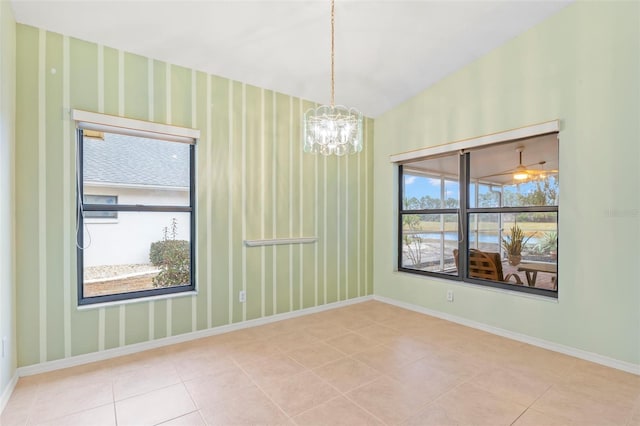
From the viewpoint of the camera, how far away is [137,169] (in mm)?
2955

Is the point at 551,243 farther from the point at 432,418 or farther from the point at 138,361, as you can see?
the point at 138,361

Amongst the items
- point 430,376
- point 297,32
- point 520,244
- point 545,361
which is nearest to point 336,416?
point 430,376

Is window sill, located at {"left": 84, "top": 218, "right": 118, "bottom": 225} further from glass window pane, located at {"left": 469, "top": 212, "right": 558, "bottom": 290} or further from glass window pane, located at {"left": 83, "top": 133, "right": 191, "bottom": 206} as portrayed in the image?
glass window pane, located at {"left": 469, "top": 212, "right": 558, "bottom": 290}

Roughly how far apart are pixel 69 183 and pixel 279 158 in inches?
76.7

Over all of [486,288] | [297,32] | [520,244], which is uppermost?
[297,32]

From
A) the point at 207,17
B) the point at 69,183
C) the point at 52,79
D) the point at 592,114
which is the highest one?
the point at 207,17

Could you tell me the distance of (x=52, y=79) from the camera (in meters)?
2.51

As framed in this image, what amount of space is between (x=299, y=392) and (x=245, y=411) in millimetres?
380

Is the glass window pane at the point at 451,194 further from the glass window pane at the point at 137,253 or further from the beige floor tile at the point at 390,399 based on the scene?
the glass window pane at the point at 137,253

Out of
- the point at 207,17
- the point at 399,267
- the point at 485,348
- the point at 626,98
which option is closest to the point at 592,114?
the point at 626,98

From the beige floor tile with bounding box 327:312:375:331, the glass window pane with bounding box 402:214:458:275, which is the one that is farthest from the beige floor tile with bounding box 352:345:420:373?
the glass window pane with bounding box 402:214:458:275

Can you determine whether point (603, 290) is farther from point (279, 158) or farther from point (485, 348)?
point (279, 158)

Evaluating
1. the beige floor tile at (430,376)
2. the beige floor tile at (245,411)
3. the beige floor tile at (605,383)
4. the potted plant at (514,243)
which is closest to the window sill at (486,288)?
the potted plant at (514,243)

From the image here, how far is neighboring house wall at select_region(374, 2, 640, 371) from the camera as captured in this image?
2.52m
